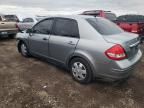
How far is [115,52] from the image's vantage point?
317 centimetres

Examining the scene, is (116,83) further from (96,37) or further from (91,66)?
(96,37)

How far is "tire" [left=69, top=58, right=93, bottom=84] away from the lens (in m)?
3.62

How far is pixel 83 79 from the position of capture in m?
3.79

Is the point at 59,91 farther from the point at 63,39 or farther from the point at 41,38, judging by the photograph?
the point at 41,38

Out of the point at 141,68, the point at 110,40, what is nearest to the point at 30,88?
the point at 110,40

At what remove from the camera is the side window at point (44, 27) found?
180 inches

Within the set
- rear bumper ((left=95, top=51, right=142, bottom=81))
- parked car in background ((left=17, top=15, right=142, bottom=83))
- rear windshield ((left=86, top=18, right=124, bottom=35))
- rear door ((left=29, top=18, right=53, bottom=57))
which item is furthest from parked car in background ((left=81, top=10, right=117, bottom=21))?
rear bumper ((left=95, top=51, right=142, bottom=81))

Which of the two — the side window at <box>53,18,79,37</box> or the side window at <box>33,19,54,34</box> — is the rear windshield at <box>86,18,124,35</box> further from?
the side window at <box>33,19,54,34</box>

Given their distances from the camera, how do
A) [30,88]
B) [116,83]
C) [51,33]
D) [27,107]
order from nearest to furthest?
[27,107] < [30,88] < [116,83] < [51,33]

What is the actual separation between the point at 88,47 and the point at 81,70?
0.63m

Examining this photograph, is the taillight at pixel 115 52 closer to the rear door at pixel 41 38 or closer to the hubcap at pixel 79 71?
the hubcap at pixel 79 71

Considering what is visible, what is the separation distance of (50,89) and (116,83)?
1658mm

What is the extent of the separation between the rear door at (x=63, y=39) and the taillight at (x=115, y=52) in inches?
34.4

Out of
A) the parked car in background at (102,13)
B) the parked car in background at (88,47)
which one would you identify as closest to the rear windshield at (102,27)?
the parked car in background at (88,47)
